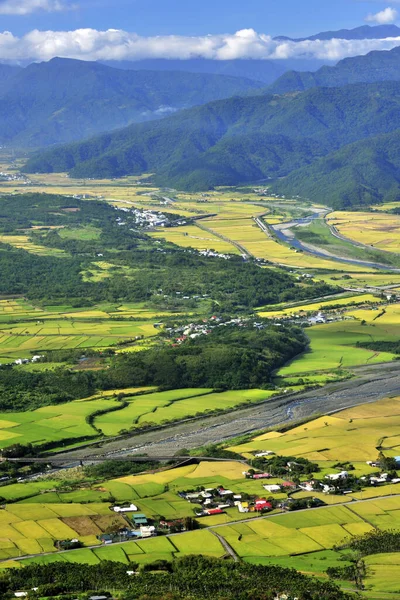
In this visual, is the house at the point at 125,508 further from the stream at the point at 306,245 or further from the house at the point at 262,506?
the stream at the point at 306,245

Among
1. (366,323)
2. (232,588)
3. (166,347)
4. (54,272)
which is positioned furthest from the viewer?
(54,272)

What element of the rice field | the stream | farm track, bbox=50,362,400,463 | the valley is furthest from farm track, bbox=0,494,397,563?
the stream

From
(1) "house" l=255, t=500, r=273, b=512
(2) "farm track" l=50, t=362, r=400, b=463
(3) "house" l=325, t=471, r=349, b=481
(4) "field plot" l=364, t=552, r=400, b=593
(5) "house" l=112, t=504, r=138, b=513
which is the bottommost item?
(2) "farm track" l=50, t=362, r=400, b=463

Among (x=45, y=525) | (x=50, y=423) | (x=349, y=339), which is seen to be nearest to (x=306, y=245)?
(x=349, y=339)

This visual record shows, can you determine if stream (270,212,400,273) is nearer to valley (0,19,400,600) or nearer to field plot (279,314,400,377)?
valley (0,19,400,600)

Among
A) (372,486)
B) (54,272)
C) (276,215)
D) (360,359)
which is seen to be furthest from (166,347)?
(276,215)

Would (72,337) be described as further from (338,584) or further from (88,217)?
(88,217)
